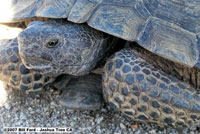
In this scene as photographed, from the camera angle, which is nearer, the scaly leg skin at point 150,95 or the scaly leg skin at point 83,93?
the scaly leg skin at point 150,95

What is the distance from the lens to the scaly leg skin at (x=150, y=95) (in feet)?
6.26

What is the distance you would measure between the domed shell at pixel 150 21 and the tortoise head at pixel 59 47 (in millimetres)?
129

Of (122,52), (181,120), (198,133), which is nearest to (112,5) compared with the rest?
(122,52)

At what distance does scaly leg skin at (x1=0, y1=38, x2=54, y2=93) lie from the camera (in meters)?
2.27

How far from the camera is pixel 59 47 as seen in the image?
6.68ft

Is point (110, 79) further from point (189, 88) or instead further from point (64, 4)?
point (64, 4)

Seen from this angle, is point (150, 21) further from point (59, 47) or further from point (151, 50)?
Result: point (59, 47)

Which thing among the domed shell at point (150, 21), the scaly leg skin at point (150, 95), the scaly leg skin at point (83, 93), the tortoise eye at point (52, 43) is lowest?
the scaly leg skin at point (83, 93)

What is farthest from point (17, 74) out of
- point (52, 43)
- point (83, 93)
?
point (83, 93)

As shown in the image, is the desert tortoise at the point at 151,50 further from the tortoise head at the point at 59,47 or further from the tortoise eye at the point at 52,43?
the tortoise eye at the point at 52,43

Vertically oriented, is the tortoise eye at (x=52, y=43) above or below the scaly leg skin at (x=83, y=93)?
above

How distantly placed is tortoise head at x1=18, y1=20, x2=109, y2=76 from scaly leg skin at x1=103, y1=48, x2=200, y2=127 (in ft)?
0.92

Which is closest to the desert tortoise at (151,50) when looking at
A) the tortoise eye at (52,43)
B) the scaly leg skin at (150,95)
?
the scaly leg skin at (150,95)

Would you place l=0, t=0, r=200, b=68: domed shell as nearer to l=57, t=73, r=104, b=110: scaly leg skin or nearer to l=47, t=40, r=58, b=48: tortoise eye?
l=47, t=40, r=58, b=48: tortoise eye
